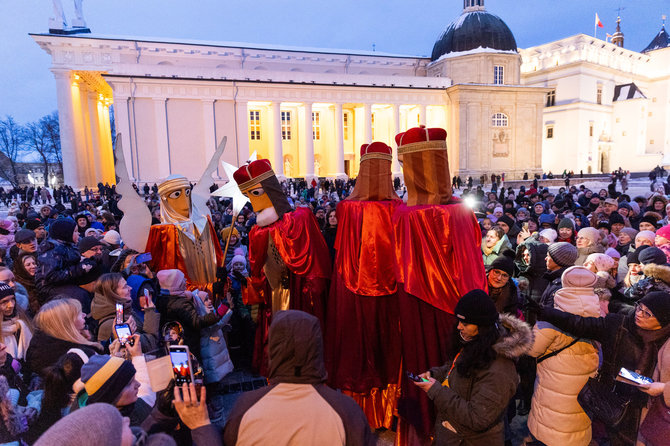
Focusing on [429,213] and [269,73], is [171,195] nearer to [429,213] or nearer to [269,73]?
[429,213]

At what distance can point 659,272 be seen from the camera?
3.30 m

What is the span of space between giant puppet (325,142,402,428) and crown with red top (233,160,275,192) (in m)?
1.05

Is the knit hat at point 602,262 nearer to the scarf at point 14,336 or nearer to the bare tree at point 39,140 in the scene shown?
the scarf at point 14,336

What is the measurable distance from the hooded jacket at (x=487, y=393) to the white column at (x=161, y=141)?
31473mm

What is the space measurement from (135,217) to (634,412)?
15.4 ft

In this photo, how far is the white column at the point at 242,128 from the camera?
32750mm

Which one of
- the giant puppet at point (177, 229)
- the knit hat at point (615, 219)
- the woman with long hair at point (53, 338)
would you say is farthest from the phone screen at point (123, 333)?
the knit hat at point (615, 219)

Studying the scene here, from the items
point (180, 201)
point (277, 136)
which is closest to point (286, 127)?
point (277, 136)

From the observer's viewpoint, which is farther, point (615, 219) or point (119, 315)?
point (615, 219)

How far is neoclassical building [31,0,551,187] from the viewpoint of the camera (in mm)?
30641

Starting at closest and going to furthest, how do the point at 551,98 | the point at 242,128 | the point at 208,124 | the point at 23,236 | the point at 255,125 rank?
1. the point at 23,236
2. the point at 208,124
3. the point at 242,128
4. the point at 255,125
5. the point at 551,98

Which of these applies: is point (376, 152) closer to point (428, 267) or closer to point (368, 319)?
point (428, 267)

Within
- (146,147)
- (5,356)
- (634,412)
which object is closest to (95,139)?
(146,147)

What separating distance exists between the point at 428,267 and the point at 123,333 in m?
2.21
